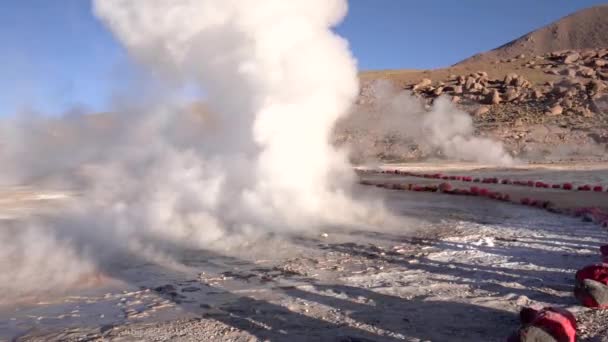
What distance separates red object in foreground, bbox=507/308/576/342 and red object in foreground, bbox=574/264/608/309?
33.7 inches

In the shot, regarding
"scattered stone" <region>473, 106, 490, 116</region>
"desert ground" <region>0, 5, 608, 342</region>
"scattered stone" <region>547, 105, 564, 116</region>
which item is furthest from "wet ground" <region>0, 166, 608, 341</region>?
"scattered stone" <region>473, 106, 490, 116</region>

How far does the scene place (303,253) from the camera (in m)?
6.50

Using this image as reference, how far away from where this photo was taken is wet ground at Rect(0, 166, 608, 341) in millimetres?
3932

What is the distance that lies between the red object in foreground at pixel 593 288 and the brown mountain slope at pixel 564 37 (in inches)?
3104

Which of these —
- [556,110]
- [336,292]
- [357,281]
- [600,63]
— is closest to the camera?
[336,292]

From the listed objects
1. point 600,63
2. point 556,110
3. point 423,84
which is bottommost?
point 556,110

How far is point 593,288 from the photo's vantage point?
416cm

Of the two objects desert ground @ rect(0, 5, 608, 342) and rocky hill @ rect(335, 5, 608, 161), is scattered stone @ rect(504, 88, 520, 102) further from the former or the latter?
desert ground @ rect(0, 5, 608, 342)

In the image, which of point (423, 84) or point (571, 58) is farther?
point (571, 58)

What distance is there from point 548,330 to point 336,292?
1855 mm

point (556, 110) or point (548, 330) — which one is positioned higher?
point (556, 110)

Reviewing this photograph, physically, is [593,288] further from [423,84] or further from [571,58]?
[571,58]

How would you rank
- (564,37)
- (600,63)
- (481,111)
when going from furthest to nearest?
(564,37) < (600,63) < (481,111)

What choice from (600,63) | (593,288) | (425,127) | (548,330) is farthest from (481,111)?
(548,330)
